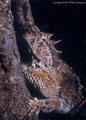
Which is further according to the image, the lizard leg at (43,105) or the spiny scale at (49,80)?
the spiny scale at (49,80)

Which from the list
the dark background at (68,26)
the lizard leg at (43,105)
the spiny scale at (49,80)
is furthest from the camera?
the dark background at (68,26)

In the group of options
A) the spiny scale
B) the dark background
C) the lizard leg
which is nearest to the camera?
the lizard leg

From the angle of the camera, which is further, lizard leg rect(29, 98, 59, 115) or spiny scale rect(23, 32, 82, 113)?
spiny scale rect(23, 32, 82, 113)

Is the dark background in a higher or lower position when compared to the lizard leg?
higher

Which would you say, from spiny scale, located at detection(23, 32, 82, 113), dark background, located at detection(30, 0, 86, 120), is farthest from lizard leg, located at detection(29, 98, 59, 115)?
dark background, located at detection(30, 0, 86, 120)

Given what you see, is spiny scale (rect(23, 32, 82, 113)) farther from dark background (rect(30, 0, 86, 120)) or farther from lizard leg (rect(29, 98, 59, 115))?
dark background (rect(30, 0, 86, 120))

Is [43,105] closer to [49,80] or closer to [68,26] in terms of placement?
[49,80]

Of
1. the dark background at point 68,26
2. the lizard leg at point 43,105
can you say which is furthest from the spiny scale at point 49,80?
the dark background at point 68,26

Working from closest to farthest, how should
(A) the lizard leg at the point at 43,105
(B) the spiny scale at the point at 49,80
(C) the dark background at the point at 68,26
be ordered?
1. (A) the lizard leg at the point at 43,105
2. (B) the spiny scale at the point at 49,80
3. (C) the dark background at the point at 68,26

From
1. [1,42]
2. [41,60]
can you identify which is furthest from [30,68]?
[1,42]

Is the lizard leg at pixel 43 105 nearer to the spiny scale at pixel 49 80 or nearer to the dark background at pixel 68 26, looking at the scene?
the spiny scale at pixel 49 80
